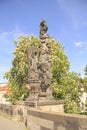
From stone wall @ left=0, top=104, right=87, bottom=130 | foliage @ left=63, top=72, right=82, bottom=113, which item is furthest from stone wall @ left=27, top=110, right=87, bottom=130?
foliage @ left=63, top=72, right=82, bottom=113

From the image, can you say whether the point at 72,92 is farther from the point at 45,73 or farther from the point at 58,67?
the point at 45,73

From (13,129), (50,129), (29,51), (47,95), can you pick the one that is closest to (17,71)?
(29,51)

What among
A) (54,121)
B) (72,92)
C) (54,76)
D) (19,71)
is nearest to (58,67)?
(54,76)

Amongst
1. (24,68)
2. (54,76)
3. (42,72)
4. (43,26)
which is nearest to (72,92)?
(54,76)

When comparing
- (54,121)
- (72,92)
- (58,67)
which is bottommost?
(54,121)

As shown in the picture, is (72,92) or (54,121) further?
(72,92)

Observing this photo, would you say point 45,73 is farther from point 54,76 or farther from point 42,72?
point 54,76

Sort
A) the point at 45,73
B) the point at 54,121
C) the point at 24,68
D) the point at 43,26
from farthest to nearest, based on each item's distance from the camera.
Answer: the point at 24,68 → the point at 43,26 → the point at 45,73 → the point at 54,121

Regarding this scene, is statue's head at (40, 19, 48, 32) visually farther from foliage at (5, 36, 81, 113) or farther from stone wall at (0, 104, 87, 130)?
foliage at (5, 36, 81, 113)

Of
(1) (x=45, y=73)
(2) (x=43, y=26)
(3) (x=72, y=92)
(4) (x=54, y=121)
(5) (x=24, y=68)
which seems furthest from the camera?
(3) (x=72, y=92)

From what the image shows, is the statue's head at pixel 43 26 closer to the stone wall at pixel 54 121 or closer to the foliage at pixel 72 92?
the stone wall at pixel 54 121

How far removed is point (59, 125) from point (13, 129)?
3.15m

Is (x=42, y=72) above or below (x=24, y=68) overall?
below

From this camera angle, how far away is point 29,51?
Result: 14078 millimetres
